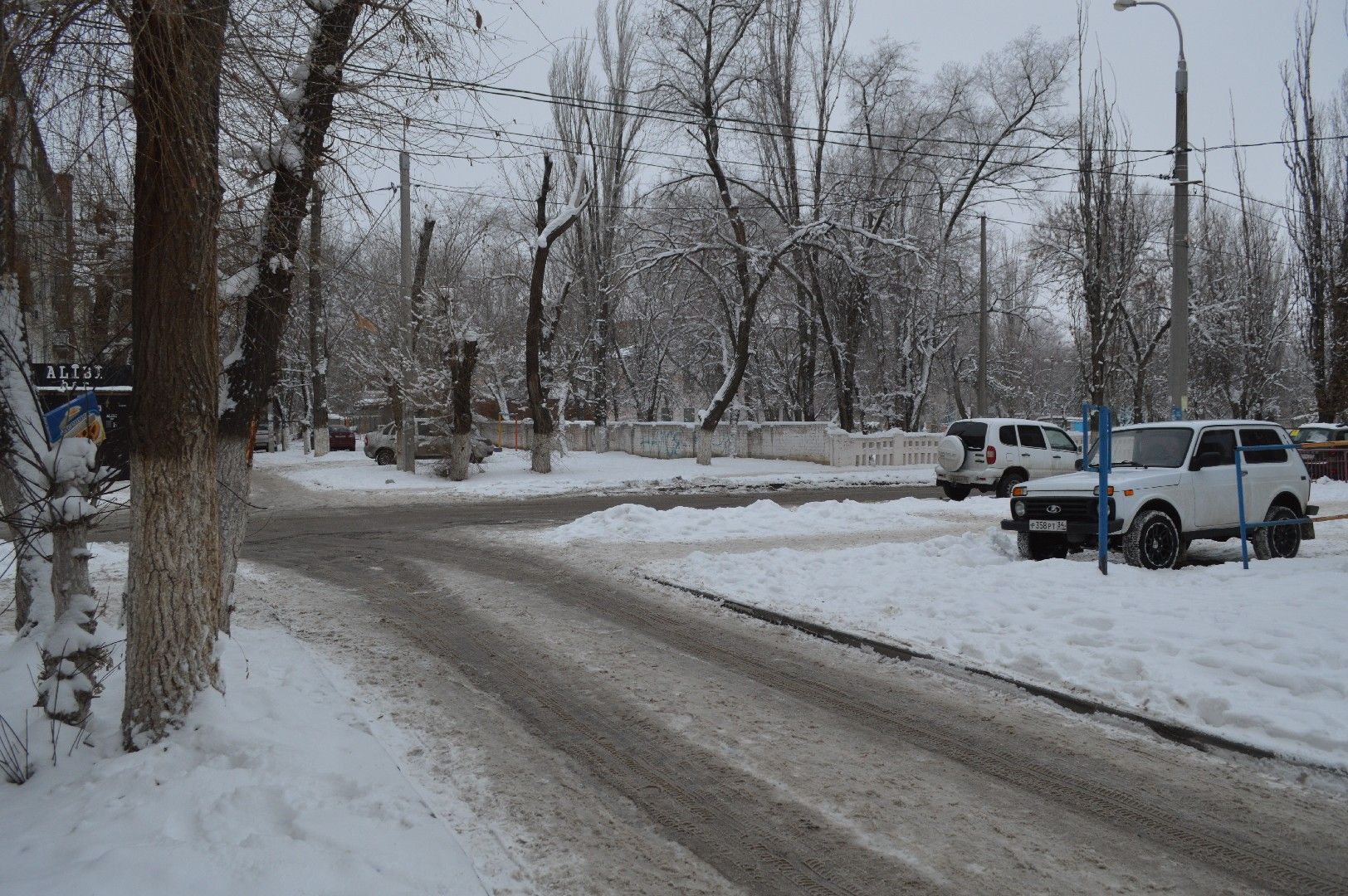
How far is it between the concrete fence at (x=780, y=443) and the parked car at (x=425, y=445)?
2778mm

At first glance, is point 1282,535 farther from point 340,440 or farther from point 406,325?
point 340,440

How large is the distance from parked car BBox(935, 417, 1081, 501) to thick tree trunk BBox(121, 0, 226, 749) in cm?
1785

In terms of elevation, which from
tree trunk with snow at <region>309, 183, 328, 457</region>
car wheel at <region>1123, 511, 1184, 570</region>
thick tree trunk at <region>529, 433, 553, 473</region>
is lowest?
car wheel at <region>1123, 511, 1184, 570</region>

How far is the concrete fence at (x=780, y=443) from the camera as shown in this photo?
32125 mm

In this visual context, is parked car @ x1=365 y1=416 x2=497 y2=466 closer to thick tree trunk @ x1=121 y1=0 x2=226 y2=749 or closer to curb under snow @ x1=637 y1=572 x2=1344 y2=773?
curb under snow @ x1=637 y1=572 x2=1344 y2=773

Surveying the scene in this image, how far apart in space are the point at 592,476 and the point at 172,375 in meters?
22.5

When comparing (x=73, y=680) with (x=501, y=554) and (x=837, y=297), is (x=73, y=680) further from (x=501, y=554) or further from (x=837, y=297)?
(x=837, y=297)

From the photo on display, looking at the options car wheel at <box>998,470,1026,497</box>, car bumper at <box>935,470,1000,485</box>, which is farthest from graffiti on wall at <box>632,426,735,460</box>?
car wheel at <box>998,470,1026,497</box>

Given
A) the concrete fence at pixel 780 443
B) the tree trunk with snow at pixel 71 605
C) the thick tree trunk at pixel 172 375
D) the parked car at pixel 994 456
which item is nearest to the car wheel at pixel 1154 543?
the thick tree trunk at pixel 172 375

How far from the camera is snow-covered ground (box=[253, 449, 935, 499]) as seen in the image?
80.9ft

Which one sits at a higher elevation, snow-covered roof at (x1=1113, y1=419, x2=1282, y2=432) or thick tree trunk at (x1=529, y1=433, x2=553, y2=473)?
→ snow-covered roof at (x1=1113, y1=419, x2=1282, y2=432)

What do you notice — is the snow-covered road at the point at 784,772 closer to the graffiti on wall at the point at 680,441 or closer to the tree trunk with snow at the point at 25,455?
the tree trunk with snow at the point at 25,455

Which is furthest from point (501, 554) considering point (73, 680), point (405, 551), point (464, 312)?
point (464, 312)

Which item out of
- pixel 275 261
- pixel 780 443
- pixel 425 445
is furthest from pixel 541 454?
pixel 275 261
